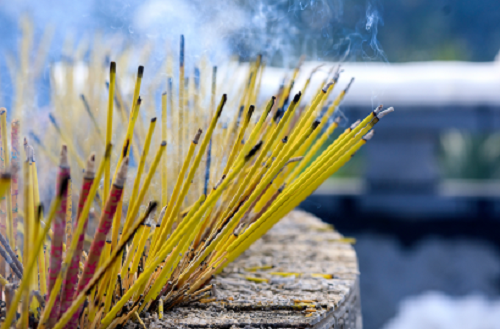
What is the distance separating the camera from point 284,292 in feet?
1.54

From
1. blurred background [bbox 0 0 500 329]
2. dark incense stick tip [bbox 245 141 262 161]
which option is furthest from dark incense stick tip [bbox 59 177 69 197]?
blurred background [bbox 0 0 500 329]

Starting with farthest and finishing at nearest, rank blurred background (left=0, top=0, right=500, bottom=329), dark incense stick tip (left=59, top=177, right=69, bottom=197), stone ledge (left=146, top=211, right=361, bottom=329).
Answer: blurred background (left=0, top=0, right=500, bottom=329), stone ledge (left=146, top=211, right=361, bottom=329), dark incense stick tip (left=59, top=177, right=69, bottom=197)

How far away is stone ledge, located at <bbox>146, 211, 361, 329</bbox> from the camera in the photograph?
0.39 meters

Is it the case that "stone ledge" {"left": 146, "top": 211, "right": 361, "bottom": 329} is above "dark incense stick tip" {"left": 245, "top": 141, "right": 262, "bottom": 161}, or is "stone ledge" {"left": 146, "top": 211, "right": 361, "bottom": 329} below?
below

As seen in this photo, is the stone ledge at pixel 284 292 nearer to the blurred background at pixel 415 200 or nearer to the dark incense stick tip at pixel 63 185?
the dark incense stick tip at pixel 63 185

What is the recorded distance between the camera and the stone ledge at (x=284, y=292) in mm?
394

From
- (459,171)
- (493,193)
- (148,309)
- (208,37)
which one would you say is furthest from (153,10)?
(459,171)

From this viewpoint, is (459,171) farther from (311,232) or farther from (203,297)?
(203,297)

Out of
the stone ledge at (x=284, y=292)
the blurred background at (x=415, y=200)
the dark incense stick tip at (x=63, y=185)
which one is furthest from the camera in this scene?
the blurred background at (x=415, y=200)

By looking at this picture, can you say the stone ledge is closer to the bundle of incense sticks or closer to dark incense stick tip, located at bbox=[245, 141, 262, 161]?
the bundle of incense sticks

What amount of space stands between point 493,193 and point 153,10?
168 centimetres

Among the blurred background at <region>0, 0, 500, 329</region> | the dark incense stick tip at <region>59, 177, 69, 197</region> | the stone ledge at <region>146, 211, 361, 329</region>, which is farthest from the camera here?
the blurred background at <region>0, 0, 500, 329</region>

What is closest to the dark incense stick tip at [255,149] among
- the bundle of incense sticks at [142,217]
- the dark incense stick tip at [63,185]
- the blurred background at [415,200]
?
the bundle of incense sticks at [142,217]

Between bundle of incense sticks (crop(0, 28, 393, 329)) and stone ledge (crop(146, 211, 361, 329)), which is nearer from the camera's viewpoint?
bundle of incense sticks (crop(0, 28, 393, 329))
